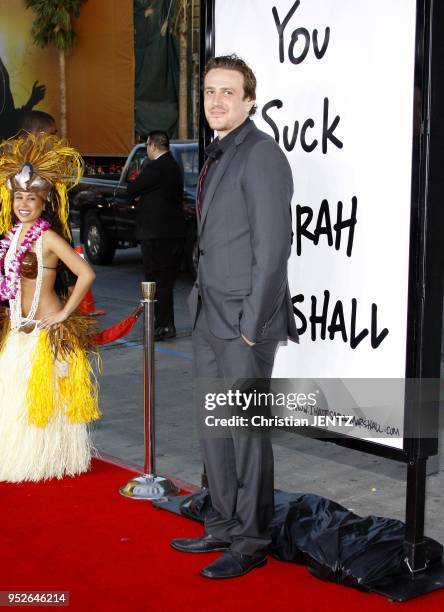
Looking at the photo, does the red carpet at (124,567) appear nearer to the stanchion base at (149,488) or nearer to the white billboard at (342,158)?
the stanchion base at (149,488)

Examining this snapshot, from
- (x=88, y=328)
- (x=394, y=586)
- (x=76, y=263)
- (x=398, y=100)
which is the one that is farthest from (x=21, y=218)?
(x=394, y=586)

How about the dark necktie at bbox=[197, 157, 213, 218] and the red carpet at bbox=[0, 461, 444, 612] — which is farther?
the dark necktie at bbox=[197, 157, 213, 218]

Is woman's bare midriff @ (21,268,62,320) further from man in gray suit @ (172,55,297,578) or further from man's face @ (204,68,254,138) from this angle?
man's face @ (204,68,254,138)

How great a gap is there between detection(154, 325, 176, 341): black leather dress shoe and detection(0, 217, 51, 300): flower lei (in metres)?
3.96

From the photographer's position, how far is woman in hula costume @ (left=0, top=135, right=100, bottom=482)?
16.5ft

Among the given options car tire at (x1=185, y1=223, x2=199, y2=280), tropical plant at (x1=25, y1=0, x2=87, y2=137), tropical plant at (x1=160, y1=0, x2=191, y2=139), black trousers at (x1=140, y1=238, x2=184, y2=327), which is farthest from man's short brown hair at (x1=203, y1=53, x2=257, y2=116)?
tropical plant at (x1=160, y1=0, x2=191, y2=139)

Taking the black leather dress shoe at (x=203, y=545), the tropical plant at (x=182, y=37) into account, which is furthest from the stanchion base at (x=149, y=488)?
the tropical plant at (x=182, y=37)

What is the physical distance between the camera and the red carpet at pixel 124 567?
363cm

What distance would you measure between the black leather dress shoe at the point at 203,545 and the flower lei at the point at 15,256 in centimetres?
176

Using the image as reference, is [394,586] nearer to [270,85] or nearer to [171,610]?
[171,610]

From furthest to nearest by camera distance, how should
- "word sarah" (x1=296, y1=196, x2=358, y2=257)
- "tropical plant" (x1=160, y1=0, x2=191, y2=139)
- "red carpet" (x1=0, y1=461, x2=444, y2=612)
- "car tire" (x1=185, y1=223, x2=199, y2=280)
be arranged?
"tropical plant" (x1=160, y1=0, x2=191, y2=139) < "car tire" (x1=185, y1=223, x2=199, y2=280) < "word sarah" (x1=296, y1=196, x2=358, y2=257) < "red carpet" (x1=0, y1=461, x2=444, y2=612)

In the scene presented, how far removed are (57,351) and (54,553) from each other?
4.13 feet

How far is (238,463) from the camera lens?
392 centimetres

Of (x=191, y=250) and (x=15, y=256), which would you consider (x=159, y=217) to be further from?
(x=15, y=256)
